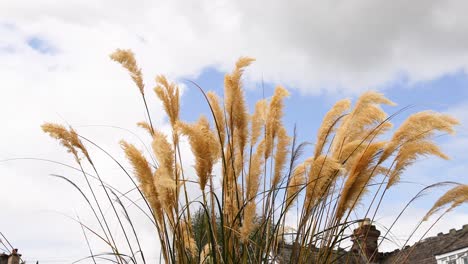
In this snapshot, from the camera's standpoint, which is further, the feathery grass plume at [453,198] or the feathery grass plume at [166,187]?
the feathery grass plume at [453,198]

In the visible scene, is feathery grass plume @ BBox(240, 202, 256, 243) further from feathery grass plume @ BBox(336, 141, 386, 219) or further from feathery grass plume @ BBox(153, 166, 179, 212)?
feathery grass plume @ BBox(336, 141, 386, 219)

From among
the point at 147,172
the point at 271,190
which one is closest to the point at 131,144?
the point at 147,172

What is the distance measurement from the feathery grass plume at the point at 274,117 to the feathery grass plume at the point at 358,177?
1.87 feet

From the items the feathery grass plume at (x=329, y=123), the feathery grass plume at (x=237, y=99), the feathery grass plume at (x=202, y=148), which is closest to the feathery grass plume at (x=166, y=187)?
the feathery grass plume at (x=202, y=148)

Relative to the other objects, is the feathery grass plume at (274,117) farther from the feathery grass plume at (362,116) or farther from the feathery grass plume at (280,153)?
→ the feathery grass plume at (362,116)

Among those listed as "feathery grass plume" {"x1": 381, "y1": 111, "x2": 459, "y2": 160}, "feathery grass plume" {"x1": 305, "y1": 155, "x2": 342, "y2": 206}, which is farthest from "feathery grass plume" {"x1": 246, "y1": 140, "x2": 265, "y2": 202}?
"feathery grass plume" {"x1": 381, "y1": 111, "x2": 459, "y2": 160}

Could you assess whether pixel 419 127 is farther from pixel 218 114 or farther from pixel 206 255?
pixel 206 255

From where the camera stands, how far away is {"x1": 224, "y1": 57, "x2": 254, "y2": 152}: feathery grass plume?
3842mm

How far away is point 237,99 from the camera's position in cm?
385

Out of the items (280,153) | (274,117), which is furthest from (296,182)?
(274,117)

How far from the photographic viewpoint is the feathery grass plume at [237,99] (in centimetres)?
384

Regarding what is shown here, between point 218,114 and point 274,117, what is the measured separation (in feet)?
1.16

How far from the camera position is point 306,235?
3.85 metres

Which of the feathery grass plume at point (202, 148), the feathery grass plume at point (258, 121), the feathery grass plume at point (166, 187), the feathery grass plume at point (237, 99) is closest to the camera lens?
the feathery grass plume at point (166, 187)
